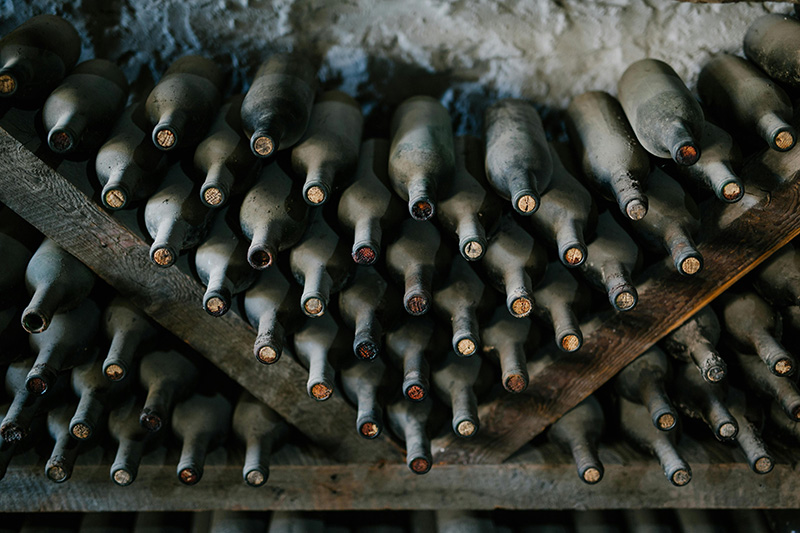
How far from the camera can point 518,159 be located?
1.06 metres

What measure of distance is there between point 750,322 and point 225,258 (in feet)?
3.12

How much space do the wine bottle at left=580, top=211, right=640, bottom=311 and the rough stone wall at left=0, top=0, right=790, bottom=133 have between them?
1.63 ft

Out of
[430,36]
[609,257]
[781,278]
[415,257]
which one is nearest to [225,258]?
[415,257]

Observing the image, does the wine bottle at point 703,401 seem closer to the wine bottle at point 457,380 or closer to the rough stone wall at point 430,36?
the wine bottle at point 457,380

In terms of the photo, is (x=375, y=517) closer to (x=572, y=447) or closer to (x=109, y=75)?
(x=572, y=447)

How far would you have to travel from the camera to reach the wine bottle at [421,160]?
3.21 ft

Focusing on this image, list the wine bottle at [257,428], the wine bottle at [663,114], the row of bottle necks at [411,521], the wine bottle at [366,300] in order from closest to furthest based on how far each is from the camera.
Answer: the wine bottle at [663,114], the wine bottle at [366,300], the wine bottle at [257,428], the row of bottle necks at [411,521]

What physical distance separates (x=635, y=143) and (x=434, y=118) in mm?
364

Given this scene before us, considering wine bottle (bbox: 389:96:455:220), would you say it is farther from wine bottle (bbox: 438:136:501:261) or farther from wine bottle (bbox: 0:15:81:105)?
wine bottle (bbox: 0:15:81:105)

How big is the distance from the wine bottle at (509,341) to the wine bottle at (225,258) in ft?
1.43

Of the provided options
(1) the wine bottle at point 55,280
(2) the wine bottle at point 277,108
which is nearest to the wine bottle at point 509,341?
(2) the wine bottle at point 277,108

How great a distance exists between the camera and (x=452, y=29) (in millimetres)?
1447

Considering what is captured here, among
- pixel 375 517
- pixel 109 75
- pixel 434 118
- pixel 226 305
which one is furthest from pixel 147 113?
pixel 375 517

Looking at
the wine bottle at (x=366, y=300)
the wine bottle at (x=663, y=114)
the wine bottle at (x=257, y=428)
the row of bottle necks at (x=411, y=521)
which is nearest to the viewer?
the wine bottle at (x=663, y=114)
